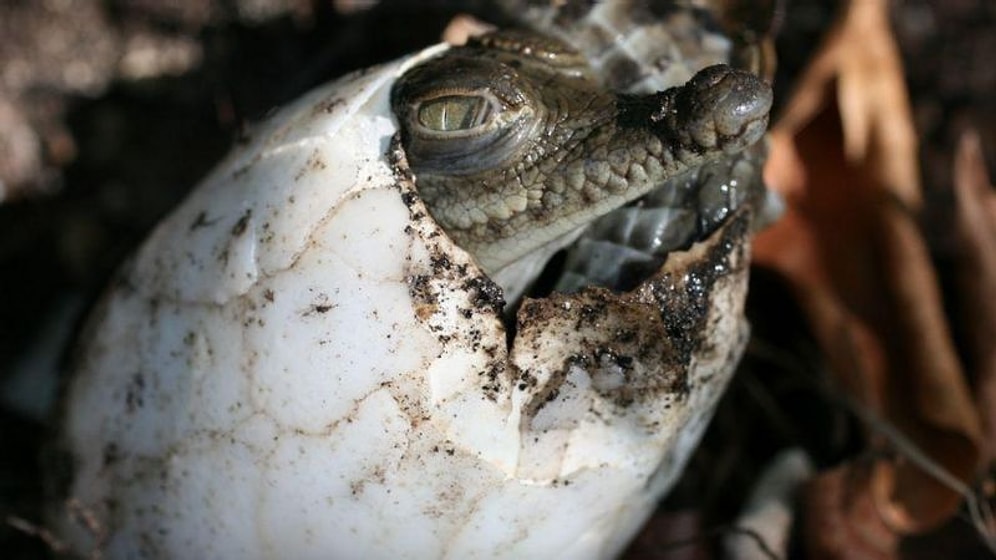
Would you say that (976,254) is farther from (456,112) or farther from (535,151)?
(456,112)

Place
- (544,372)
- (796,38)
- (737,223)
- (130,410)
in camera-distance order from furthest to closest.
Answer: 1. (796,38)
2. (130,410)
3. (737,223)
4. (544,372)

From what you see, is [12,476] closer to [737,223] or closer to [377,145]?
[377,145]

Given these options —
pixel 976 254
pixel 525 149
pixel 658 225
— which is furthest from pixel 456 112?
pixel 976 254

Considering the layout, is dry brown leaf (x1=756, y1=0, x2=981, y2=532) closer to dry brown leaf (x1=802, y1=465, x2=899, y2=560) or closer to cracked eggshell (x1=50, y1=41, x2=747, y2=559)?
dry brown leaf (x1=802, y1=465, x2=899, y2=560)

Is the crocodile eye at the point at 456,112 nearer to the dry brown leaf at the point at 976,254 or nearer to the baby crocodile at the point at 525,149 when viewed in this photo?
the baby crocodile at the point at 525,149

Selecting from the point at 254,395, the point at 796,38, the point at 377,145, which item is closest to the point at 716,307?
the point at 377,145

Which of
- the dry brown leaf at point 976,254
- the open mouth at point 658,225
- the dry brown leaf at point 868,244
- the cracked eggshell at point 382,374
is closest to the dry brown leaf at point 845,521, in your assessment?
the dry brown leaf at point 868,244
